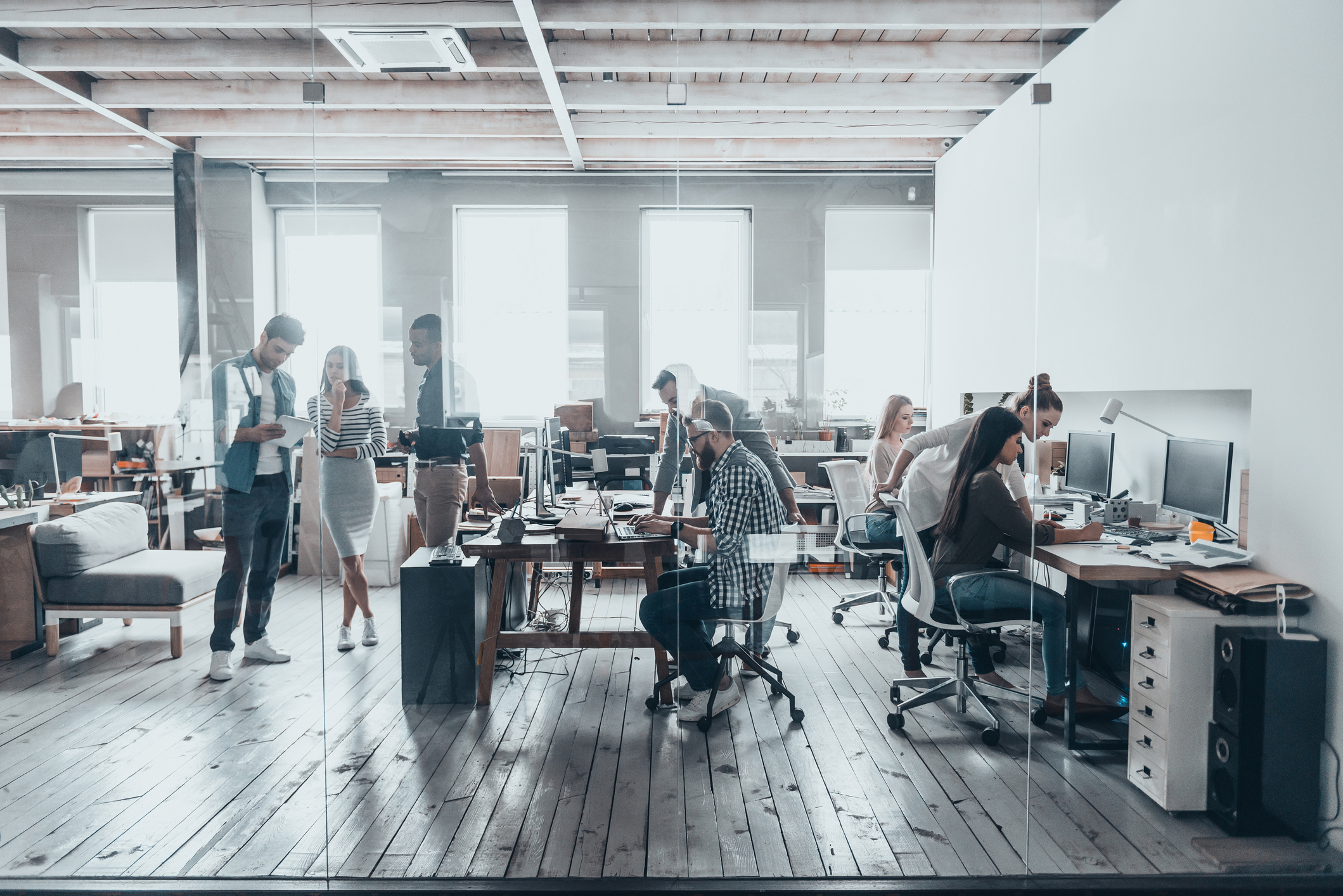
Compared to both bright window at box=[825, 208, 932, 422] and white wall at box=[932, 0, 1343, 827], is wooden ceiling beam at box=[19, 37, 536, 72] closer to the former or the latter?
bright window at box=[825, 208, 932, 422]

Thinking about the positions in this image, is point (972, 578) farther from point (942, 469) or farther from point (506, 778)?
point (506, 778)

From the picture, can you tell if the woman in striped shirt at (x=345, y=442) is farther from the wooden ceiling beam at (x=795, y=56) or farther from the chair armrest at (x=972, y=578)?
the chair armrest at (x=972, y=578)

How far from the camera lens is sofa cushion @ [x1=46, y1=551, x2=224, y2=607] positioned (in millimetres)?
2775

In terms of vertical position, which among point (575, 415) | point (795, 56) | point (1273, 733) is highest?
point (795, 56)

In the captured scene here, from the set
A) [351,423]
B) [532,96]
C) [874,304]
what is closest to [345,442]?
[351,423]

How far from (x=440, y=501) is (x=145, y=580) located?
124 cm

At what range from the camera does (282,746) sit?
2.80 m

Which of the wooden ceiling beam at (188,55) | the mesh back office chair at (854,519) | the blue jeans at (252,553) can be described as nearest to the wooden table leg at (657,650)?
the mesh back office chair at (854,519)

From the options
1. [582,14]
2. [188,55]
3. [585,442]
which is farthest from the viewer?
[582,14]

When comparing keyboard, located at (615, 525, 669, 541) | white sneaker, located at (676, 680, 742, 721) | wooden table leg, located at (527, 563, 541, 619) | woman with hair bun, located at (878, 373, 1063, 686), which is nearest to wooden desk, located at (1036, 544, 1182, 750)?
woman with hair bun, located at (878, 373, 1063, 686)

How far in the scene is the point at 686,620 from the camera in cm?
285

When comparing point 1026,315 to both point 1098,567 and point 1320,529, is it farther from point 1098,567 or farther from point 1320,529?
point 1320,529

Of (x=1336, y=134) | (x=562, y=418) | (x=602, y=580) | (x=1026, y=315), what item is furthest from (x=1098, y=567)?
(x=562, y=418)

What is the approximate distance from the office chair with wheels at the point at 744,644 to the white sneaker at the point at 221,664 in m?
1.94
